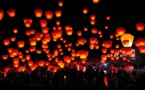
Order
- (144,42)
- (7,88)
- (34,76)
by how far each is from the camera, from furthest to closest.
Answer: (144,42)
(34,76)
(7,88)

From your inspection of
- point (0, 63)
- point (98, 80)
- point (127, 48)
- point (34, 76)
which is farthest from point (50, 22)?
point (98, 80)

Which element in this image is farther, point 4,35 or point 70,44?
point 70,44

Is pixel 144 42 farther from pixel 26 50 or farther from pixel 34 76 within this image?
pixel 26 50

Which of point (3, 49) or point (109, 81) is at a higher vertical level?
point (3, 49)

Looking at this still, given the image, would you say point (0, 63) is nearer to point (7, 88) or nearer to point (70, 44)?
point (70, 44)

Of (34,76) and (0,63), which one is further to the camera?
(0,63)

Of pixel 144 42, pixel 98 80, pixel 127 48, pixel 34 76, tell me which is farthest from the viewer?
pixel 127 48

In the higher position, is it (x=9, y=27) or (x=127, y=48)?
(x=9, y=27)

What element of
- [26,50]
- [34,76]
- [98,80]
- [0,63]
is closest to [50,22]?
[26,50]

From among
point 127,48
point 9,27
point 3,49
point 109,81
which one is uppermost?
point 9,27

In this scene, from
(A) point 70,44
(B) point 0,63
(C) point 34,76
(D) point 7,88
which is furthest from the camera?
(A) point 70,44

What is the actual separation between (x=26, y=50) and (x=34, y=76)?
13.3 m

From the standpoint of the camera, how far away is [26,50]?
81.6 ft

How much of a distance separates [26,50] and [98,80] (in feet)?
51.0
